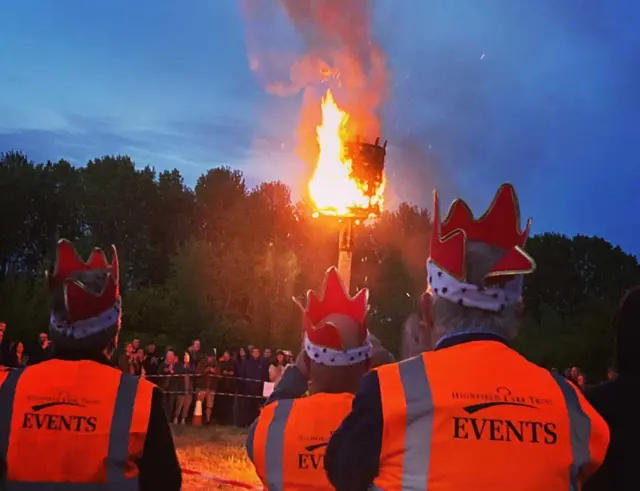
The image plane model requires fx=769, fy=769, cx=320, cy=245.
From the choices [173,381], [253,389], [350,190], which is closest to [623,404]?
[350,190]

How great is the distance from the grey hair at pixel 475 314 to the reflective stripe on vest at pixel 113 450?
1.41 meters

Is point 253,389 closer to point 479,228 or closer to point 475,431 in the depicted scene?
point 479,228

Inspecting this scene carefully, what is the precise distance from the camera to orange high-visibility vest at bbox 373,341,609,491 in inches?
102

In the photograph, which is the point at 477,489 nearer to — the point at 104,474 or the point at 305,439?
the point at 305,439

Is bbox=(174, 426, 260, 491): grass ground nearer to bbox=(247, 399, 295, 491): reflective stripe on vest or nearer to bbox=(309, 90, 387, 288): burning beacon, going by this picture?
bbox=(309, 90, 387, 288): burning beacon

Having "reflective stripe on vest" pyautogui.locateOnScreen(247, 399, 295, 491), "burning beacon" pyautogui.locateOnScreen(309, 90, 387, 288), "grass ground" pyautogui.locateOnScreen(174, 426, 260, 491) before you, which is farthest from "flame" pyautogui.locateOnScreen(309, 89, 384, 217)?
"reflective stripe on vest" pyautogui.locateOnScreen(247, 399, 295, 491)

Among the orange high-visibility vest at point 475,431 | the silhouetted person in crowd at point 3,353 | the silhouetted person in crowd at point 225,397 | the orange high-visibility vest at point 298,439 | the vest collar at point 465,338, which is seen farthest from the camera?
the silhouetted person in crowd at point 225,397

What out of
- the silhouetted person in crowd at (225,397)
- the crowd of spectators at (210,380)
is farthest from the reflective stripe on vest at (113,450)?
the silhouetted person in crowd at (225,397)

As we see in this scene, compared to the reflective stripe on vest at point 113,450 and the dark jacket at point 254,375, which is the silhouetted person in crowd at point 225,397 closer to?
the dark jacket at point 254,375

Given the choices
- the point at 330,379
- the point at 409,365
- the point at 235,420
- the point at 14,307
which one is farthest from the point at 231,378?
the point at 409,365

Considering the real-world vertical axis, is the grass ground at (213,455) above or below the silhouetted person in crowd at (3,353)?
below

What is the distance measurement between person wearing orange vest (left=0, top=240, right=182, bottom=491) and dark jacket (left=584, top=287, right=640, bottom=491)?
185cm

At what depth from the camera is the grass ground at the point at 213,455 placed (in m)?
11.3

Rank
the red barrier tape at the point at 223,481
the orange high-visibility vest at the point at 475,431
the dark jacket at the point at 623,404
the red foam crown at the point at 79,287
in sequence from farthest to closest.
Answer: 1. the red barrier tape at the point at 223,481
2. the red foam crown at the point at 79,287
3. the dark jacket at the point at 623,404
4. the orange high-visibility vest at the point at 475,431
